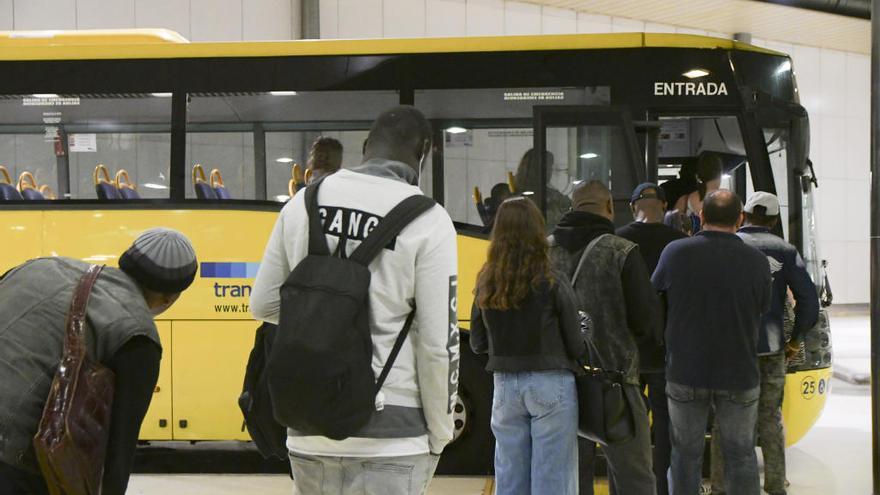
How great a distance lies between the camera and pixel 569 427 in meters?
3.83

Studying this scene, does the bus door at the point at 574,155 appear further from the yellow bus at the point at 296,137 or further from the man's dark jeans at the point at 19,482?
the man's dark jeans at the point at 19,482

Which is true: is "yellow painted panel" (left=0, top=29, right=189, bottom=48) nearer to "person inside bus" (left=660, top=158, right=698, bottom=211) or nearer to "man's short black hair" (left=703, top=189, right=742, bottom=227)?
"person inside bus" (left=660, top=158, right=698, bottom=211)

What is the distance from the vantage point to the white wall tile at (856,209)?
74.4 feet

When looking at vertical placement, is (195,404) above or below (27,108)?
below

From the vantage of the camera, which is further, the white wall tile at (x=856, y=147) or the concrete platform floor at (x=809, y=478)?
the white wall tile at (x=856, y=147)

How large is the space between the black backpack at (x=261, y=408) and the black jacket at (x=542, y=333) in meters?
1.26

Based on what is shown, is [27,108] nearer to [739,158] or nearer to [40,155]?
[40,155]

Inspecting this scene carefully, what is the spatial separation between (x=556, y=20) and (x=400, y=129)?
16520 mm

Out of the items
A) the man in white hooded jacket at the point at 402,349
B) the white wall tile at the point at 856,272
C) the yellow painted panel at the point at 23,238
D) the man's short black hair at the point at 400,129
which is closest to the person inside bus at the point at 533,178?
the yellow painted panel at the point at 23,238

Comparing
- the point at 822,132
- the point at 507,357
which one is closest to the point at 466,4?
the point at 822,132

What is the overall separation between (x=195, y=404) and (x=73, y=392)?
462cm

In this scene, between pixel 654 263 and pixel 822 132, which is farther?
pixel 822 132

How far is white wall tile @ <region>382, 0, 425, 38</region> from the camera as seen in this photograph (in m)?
17.3

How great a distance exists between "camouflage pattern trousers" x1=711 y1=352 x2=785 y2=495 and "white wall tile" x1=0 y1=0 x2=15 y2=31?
13600 mm
